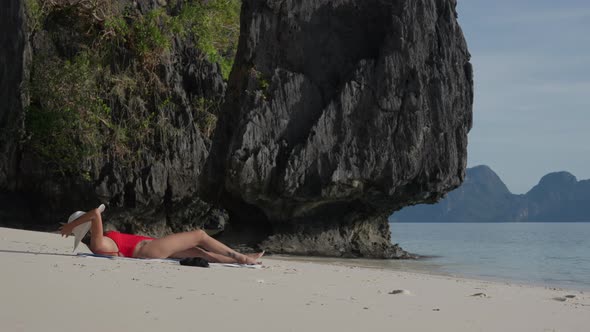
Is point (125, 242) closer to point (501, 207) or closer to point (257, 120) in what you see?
point (257, 120)

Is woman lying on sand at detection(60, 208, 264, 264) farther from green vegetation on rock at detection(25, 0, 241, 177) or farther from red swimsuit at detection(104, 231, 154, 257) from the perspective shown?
green vegetation on rock at detection(25, 0, 241, 177)

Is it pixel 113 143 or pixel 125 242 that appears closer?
pixel 125 242

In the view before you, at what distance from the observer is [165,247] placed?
7.70 metres

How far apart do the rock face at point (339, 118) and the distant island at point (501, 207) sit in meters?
151

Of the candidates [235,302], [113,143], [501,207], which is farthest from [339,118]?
[501,207]

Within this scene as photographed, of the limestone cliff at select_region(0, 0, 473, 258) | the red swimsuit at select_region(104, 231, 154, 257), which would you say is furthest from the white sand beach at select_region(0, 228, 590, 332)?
the limestone cliff at select_region(0, 0, 473, 258)

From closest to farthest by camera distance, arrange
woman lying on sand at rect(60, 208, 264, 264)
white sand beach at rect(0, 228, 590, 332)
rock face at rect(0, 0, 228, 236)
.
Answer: white sand beach at rect(0, 228, 590, 332)
woman lying on sand at rect(60, 208, 264, 264)
rock face at rect(0, 0, 228, 236)

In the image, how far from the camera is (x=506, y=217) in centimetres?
17800

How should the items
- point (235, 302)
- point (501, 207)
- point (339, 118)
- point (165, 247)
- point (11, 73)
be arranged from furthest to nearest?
point (501, 207) < point (11, 73) < point (339, 118) < point (165, 247) < point (235, 302)

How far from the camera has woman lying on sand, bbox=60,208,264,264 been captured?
768 cm

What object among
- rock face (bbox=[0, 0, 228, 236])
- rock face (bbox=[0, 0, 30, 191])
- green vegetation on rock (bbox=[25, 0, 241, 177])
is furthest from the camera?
green vegetation on rock (bbox=[25, 0, 241, 177])

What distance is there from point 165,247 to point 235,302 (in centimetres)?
313

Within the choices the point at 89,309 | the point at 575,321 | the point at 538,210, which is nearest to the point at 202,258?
the point at 89,309

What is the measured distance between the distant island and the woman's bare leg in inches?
6302
